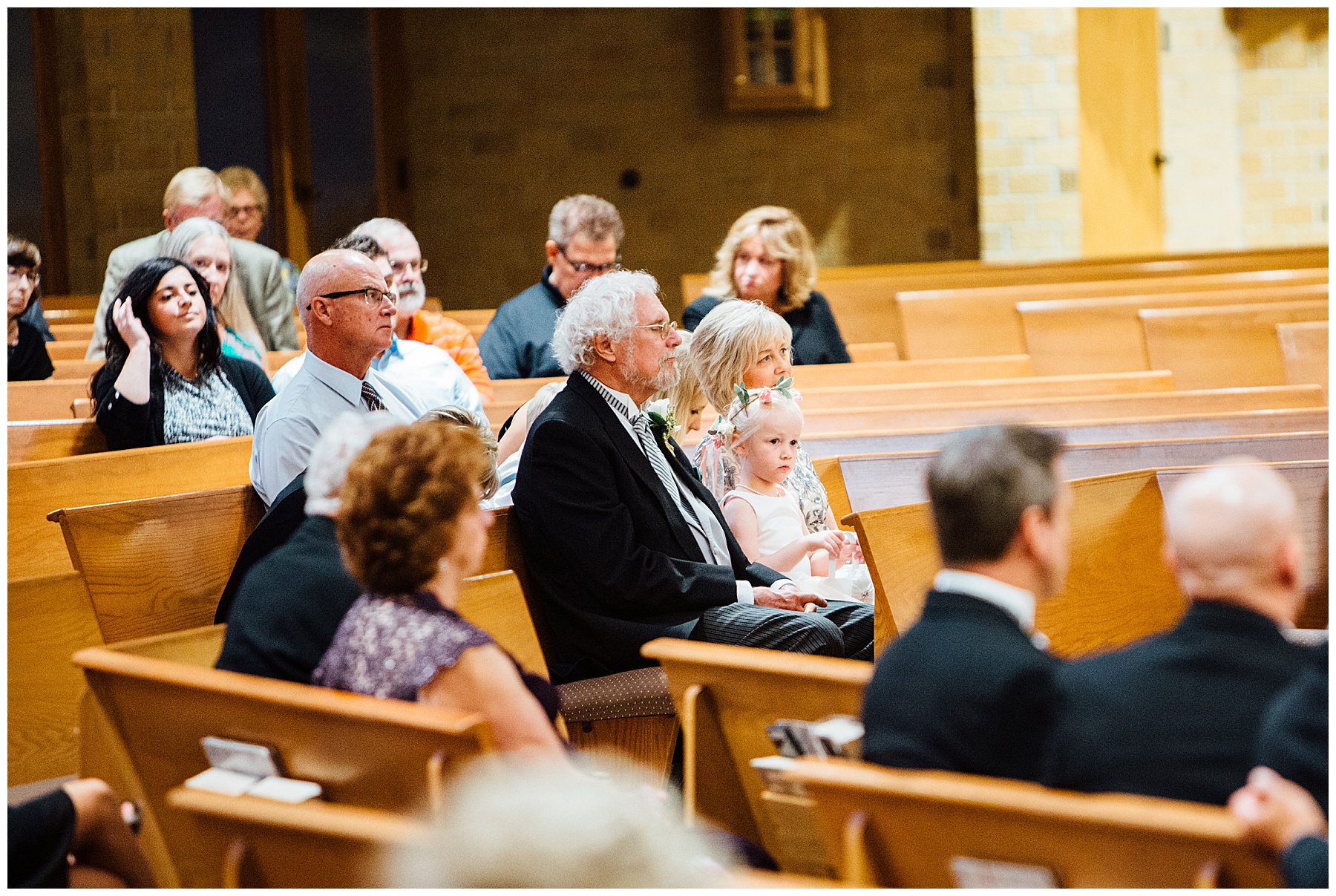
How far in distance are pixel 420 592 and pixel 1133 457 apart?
2188mm

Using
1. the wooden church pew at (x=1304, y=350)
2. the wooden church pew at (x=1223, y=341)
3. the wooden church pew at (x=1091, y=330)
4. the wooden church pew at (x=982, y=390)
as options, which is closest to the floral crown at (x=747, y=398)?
the wooden church pew at (x=982, y=390)

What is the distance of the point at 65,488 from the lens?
10.2ft

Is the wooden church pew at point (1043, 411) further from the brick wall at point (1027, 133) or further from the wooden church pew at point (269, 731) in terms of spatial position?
the brick wall at point (1027, 133)

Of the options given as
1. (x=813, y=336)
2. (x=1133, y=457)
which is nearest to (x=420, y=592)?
(x=1133, y=457)

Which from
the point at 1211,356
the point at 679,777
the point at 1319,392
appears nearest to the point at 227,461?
the point at 679,777

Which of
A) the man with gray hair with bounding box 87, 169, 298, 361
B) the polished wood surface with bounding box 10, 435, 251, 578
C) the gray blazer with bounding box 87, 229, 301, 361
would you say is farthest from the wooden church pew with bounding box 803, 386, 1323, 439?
the gray blazer with bounding box 87, 229, 301, 361

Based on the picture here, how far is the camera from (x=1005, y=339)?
5.98 meters

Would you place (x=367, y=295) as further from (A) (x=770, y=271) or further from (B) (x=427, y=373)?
(A) (x=770, y=271)

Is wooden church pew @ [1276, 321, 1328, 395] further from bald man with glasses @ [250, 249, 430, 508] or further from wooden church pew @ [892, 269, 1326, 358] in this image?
bald man with glasses @ [250, 249, 430, 508]

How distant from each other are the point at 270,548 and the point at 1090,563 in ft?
5.55

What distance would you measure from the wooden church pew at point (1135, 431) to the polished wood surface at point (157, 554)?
157 cm

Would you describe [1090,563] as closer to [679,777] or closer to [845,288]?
[679,777]

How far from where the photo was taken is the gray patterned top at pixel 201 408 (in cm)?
361

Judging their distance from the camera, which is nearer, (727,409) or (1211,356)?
(727,409)
